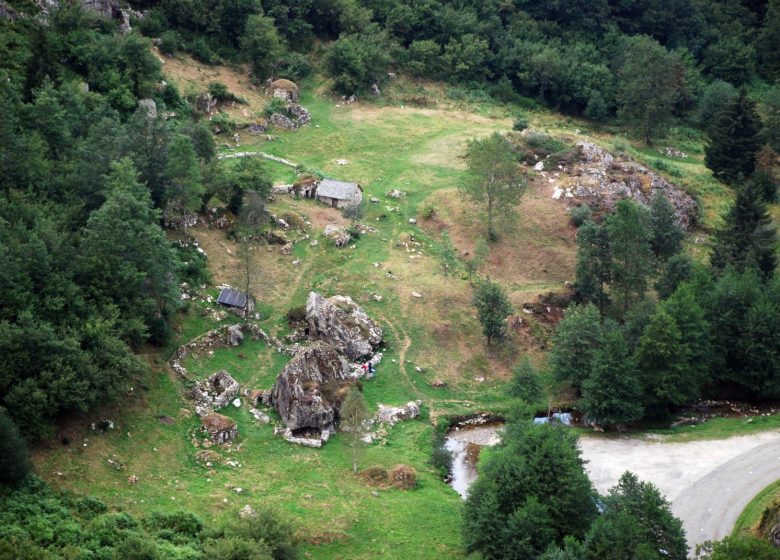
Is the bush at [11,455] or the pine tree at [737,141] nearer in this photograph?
the bush at [11,455]

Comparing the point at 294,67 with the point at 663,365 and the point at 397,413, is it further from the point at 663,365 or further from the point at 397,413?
the point at 663,365

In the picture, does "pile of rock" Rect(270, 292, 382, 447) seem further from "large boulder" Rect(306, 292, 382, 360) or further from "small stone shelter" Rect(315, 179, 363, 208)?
"small stone shelter" Rect(315, 179, 363, 208)

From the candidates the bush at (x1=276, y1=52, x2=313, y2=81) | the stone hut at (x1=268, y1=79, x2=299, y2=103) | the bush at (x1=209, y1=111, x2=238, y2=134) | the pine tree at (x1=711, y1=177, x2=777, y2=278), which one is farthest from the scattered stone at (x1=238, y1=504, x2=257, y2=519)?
the bush at (x1=276, y1=52, x2=313, y2=81)

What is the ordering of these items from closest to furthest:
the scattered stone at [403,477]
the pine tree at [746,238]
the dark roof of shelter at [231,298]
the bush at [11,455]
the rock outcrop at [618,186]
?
the bush at [11,455], the scattered stone at [403,477], the dark roof of shelter at [231,298], the pine tree at [746,238], the rock outcrop at [618,186]

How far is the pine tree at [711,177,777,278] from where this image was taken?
79.0 m

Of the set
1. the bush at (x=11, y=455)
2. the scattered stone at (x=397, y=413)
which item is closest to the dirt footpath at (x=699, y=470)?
the scattered stone at (x=397, y=413)

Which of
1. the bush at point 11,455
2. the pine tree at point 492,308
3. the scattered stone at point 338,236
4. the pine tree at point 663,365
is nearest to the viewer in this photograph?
the bush at point 11,455

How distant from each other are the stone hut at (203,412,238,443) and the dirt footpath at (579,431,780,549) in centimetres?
2247

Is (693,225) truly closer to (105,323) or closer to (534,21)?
(534,21)

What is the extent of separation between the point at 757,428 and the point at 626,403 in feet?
30.7

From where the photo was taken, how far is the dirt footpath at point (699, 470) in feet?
184

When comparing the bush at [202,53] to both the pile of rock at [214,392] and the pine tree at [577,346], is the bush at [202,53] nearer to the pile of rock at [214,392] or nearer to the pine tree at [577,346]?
the pile of rock at [214,392]

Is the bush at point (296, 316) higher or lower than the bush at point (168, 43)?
lower

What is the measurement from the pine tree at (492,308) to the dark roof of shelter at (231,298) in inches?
700
